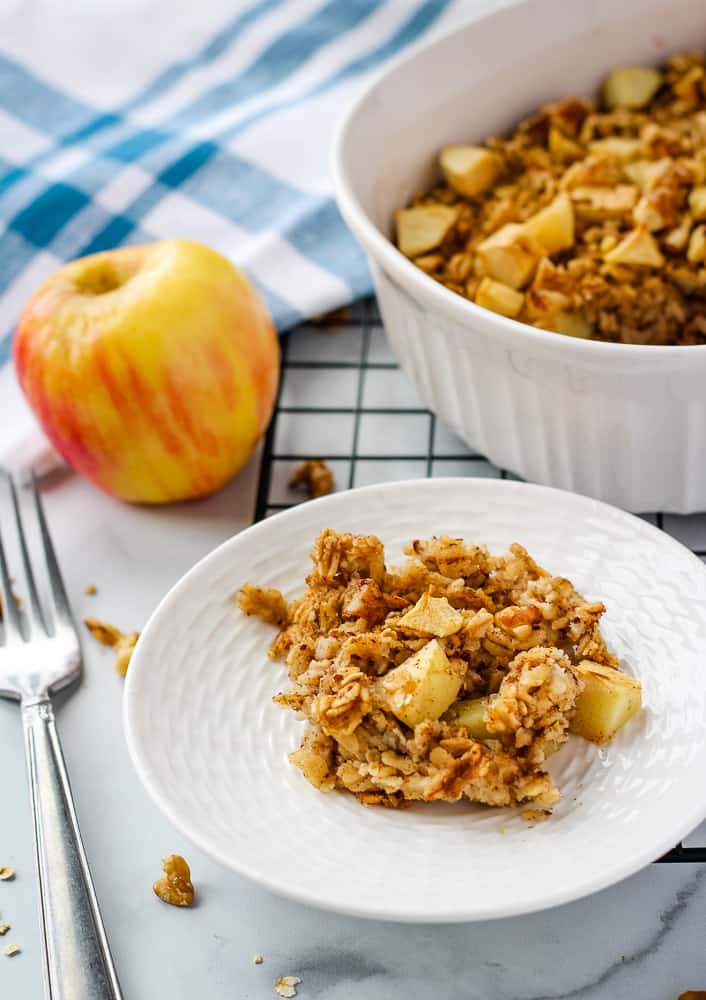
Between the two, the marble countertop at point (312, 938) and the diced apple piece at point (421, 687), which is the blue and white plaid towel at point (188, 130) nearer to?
the marble countertop at point (312, 938)

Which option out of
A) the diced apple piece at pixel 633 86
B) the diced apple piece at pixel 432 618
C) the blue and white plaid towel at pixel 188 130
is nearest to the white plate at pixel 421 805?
the diced apple piece at pixel 432 618

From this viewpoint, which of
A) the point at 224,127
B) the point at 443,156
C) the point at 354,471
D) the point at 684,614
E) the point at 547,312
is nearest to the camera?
the point at 684,614

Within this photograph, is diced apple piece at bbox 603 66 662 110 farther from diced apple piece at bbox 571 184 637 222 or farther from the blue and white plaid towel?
the blue and white plaid towel

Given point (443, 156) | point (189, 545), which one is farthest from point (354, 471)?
point (443, 156)

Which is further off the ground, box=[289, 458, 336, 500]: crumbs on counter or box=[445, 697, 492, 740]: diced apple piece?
box=[445, 697, 492, 740]: diced apple piece

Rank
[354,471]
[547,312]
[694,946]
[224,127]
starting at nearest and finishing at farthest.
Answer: [694,946]
[547,312]
[354,471]
[224,127]

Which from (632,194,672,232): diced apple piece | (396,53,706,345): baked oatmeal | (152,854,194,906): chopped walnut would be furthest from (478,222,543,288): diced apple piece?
(152,854,194,906): chopped walnut

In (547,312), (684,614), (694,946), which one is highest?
(547,312)

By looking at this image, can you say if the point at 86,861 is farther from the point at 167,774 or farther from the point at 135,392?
the point at 135,392
